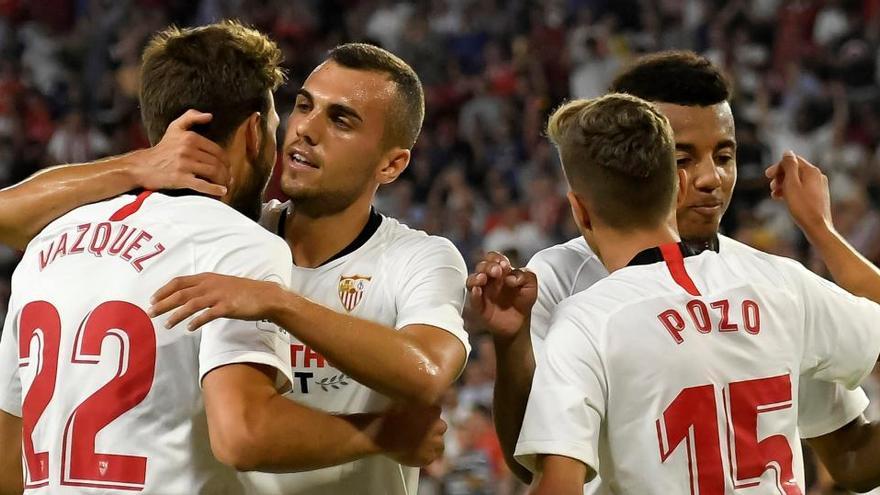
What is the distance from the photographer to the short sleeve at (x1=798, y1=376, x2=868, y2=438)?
3.46 meters

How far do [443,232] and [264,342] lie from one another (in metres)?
9.53

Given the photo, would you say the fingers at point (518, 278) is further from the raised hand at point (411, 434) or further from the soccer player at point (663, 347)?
the raised hand at point (411, 434)

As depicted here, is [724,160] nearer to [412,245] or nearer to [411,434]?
[412,245]

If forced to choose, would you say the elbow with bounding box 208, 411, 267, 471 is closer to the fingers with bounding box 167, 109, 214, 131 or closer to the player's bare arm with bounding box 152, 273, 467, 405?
the player's bare arm with bounding box 152, 273, 467, 405

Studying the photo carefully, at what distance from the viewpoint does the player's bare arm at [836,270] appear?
11.5 feet

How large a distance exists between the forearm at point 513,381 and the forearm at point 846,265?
3.36 ft

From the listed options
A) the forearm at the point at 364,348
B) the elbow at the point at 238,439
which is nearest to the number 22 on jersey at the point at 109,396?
the elbow at the point at 238,439

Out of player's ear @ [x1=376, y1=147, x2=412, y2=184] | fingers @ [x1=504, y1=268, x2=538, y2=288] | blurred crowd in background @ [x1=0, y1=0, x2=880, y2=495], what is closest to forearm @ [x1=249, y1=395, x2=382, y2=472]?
fingers @ [x1=504, y1=268, x2=538, y2=288]

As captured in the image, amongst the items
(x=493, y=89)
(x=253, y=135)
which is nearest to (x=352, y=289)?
(x=253, y=135)

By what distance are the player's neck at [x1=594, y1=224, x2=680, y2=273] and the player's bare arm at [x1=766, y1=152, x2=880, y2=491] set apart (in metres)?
0.67

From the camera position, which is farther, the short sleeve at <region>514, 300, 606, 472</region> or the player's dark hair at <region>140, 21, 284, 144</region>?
the player's dark hair at <region>140, 21, 284, 144</region>

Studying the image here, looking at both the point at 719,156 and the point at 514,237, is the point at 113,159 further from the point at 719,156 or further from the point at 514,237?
the point at 514,237

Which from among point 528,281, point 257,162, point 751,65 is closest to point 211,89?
point 257,162

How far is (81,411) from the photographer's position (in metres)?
2.92
